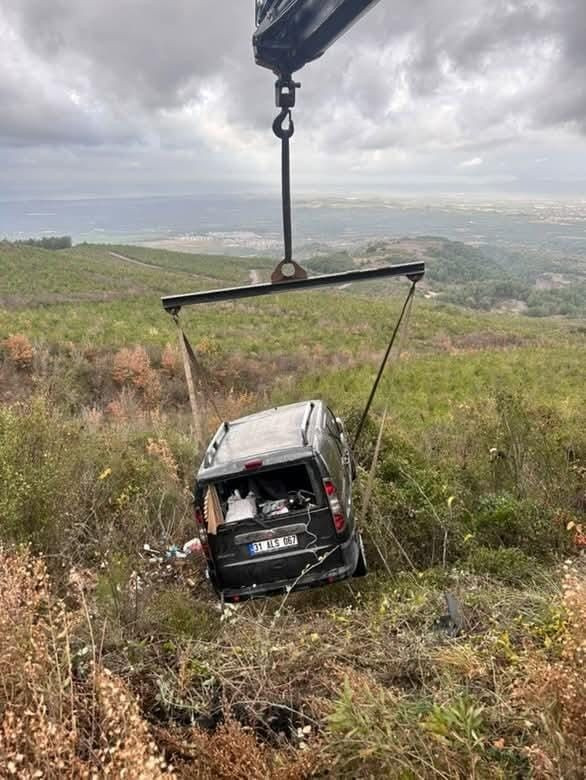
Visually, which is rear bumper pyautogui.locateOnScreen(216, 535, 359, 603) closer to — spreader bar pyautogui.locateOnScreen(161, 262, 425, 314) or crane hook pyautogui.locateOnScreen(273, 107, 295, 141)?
spreader bar pyautogui.locateOnScreen(161, 262, 425, 314)

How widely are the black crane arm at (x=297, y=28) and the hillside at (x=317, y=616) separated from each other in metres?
2.85

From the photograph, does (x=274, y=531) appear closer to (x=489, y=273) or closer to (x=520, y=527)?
(x=520, y=527)

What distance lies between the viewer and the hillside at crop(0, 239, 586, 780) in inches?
102

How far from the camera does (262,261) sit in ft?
249

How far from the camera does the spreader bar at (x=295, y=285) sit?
3422 mm

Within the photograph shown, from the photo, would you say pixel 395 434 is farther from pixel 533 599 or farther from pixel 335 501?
pixel 533 599

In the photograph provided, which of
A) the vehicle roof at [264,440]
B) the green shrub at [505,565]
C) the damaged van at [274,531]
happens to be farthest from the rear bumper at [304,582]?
the green shrub at [505,565]

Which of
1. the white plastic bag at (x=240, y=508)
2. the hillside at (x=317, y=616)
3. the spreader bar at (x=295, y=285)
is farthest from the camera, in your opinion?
the white plastic bag at (x=240, y=508)

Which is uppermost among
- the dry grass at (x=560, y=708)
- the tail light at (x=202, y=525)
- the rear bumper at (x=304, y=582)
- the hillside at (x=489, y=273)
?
the dry grass at (x=560, y=708)

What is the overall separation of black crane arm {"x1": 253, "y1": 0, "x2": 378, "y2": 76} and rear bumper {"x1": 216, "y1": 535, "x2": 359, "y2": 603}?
4.10 m

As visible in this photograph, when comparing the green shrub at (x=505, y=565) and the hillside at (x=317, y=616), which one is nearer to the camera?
the hillside at (x=317, y=616)

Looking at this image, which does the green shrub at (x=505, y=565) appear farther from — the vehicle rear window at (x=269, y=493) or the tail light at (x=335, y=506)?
the vehicle rear window at (x=269, y=493)

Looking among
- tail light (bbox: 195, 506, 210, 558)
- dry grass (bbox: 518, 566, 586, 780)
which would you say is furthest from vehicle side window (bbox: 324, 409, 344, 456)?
dry grass (bbox: 518, 566, 586, 780)

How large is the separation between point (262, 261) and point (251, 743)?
75.7 m
